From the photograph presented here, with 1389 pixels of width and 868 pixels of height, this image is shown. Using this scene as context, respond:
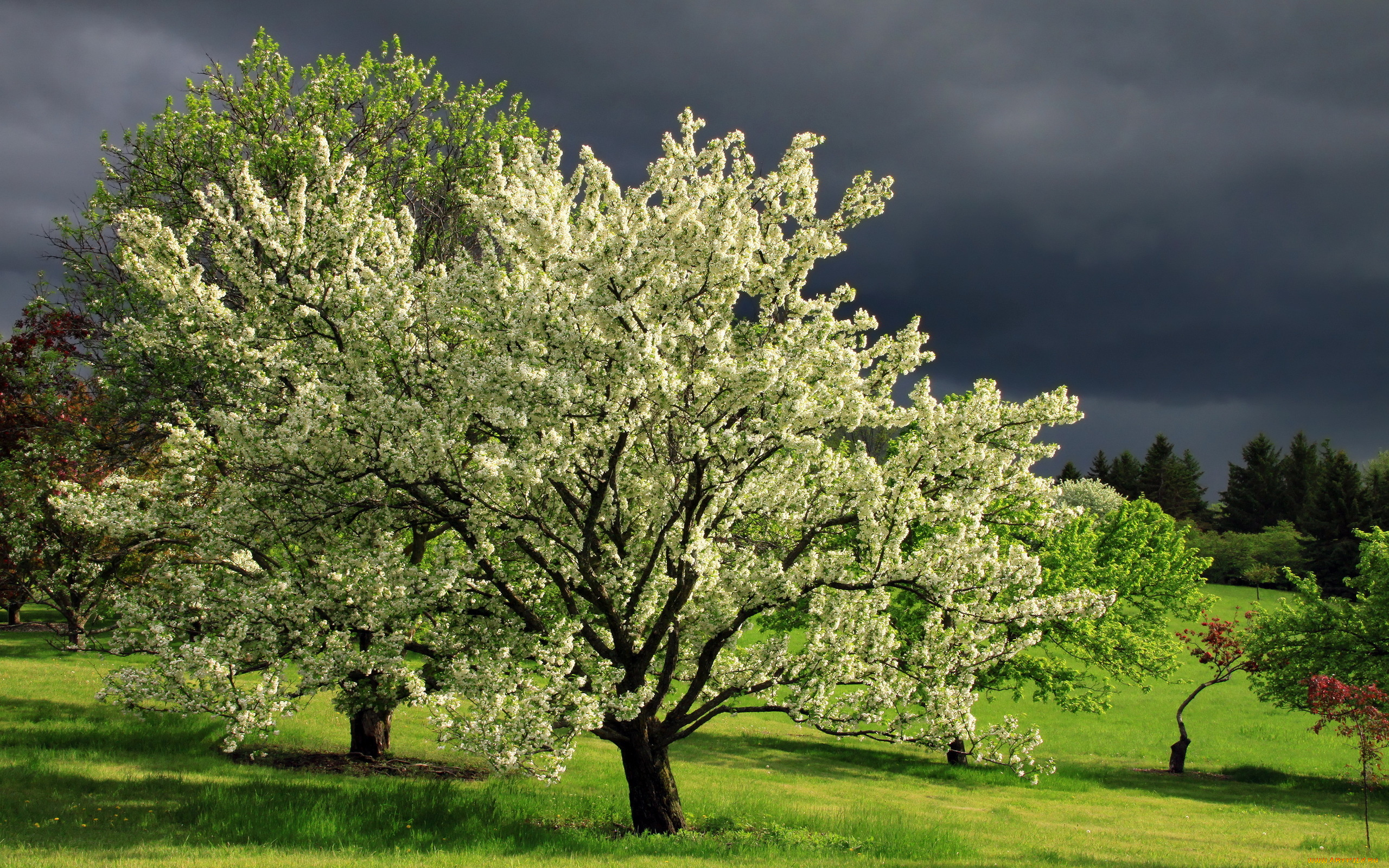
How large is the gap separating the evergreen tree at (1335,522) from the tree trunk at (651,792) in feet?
311

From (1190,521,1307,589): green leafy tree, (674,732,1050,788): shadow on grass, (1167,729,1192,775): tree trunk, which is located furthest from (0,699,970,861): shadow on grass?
(1190,521,1307,589): green leafy tree

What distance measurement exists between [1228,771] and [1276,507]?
94.5m

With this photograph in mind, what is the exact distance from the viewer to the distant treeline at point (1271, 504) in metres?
86.7

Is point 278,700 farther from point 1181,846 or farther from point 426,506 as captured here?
point 1181,846

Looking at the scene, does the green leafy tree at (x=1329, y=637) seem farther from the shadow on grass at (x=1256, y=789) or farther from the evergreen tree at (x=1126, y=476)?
the evergreen tree at (x=1126, y=476)

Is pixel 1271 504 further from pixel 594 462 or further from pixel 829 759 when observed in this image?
pixel 594 462

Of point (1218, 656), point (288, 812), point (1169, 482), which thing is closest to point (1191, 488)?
point (1169, 482)

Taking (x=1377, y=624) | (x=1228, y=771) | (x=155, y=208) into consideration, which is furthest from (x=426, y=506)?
(x=1228, y=771)

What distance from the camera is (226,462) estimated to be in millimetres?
14859

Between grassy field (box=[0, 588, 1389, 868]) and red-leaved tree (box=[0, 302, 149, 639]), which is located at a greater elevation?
red-leaved tree (box=[0, 302, 149, 639])

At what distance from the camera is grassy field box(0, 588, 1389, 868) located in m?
13.2

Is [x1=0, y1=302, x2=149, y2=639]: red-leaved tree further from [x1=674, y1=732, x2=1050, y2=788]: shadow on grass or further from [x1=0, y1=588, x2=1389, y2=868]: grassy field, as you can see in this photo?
[x1=674, y1=732, x2=1050, y2=788]: shadow on grass

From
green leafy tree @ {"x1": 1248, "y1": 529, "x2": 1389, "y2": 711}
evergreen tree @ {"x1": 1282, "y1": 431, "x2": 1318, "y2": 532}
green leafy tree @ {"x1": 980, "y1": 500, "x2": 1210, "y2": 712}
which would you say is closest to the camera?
green leafy tree @ {"x1": 980, "y1": 500, "x2": 1210, "y2": 712}

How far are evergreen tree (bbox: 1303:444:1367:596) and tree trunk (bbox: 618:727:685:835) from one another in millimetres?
94721
